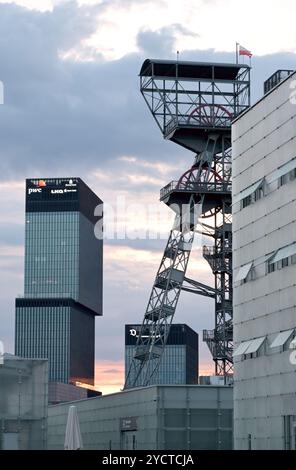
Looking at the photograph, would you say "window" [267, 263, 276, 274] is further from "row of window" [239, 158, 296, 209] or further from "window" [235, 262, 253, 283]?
"row of window" [239, 158, 296, 209]

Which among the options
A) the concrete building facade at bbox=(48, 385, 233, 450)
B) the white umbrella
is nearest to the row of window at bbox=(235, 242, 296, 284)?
the concrete building facade at bbox=(48, 385, 233, 450)

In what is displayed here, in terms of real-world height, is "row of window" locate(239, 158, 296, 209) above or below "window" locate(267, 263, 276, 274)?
above

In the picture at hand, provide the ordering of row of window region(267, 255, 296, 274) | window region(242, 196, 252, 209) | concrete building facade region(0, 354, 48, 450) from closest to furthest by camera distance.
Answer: row of window region(267, 255, 296, 274) → concrete building facade region(0, 354, 48, 450) → window region(242, 196, 252, 209)

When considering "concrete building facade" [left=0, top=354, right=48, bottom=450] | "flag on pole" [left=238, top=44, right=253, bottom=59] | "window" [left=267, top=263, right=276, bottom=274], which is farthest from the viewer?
"flag on pole" [left=238, top=44, right=253, bottom=59]

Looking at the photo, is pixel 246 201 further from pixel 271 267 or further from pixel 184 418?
pixel 184 418

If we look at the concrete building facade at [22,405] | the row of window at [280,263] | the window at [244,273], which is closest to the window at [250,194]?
the window at [244,273]

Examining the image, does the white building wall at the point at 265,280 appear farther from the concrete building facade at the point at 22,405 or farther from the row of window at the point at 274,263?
the concrete building facade at the point at 22,405

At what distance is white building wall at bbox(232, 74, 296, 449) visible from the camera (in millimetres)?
67688

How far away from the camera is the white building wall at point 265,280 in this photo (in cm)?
6769

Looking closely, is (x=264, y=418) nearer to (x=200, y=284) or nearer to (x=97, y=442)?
(x=97, y=442)

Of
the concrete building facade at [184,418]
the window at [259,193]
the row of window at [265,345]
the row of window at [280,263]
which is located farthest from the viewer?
the concrete building facade at [184,418]
